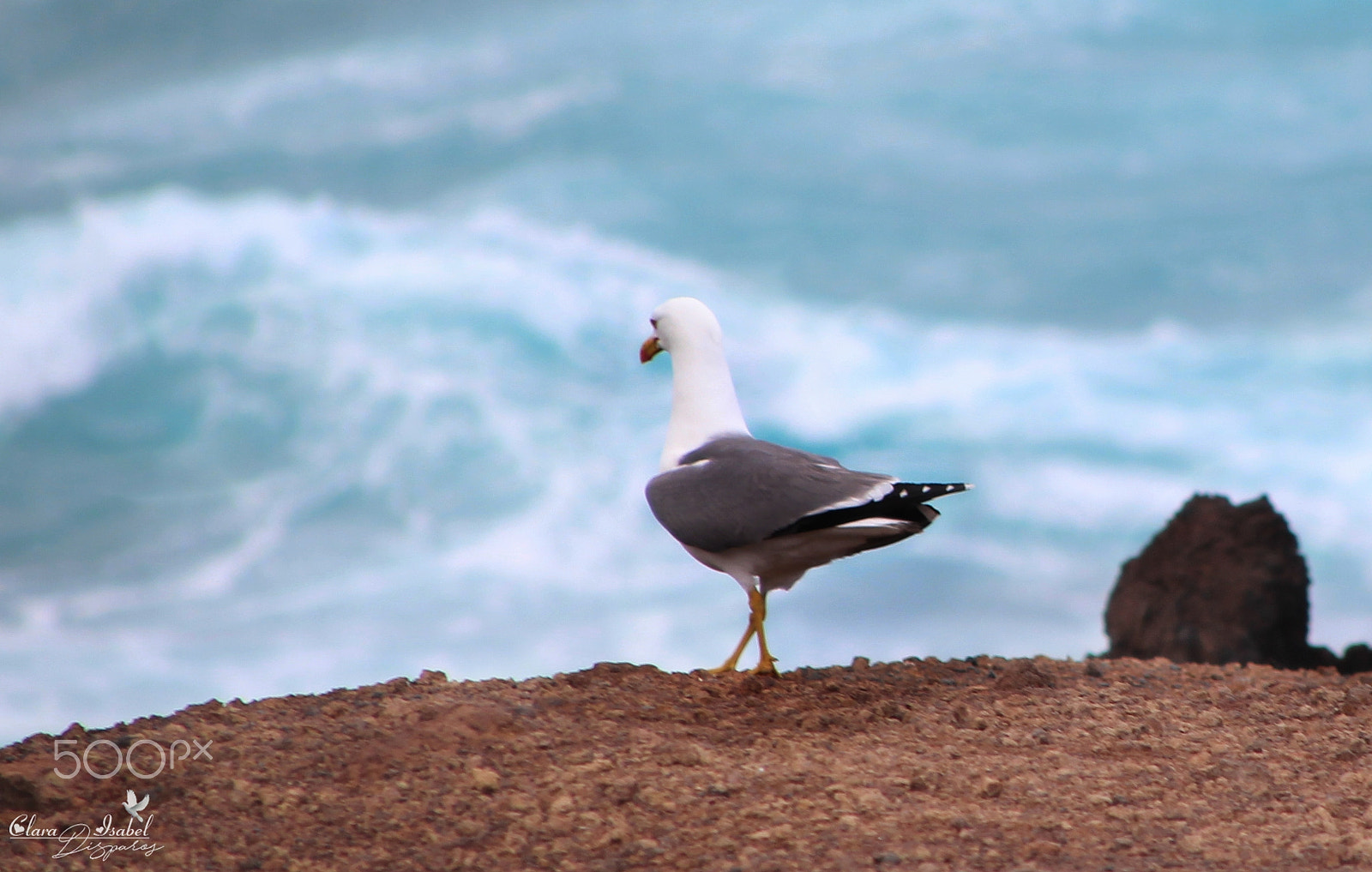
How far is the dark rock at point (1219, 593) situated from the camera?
713 inches

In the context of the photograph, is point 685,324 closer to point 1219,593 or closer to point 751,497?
point 751,497

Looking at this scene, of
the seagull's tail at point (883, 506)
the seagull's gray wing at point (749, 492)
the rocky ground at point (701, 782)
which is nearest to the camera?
the rocky ground at point (701, 782)

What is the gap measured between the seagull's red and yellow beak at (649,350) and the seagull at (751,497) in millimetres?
426

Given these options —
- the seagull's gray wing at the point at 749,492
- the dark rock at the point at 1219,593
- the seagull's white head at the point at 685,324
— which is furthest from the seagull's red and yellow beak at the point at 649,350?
the dark rock at the point at 1219,593

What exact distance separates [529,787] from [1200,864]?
3333 mm

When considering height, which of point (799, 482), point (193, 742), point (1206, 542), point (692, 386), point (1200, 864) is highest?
point (1206, 542)

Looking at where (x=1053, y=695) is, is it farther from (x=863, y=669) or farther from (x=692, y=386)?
(x=692, y=386)

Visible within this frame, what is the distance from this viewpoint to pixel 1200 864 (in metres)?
6.48

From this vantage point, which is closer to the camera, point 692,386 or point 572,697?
point 572,697

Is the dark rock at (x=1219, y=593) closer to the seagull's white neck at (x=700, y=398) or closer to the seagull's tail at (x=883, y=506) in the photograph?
the seagull's white neck at (x=700, y=398)

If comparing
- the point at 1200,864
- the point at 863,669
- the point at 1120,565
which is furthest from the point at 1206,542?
the point at 1200,864

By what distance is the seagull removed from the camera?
335 inches

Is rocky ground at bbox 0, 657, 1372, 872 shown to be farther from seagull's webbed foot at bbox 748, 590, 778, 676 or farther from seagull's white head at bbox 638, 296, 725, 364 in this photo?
seagull's white head at bbox 638, 296, 725, 364

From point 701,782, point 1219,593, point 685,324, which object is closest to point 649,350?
point 685,324
